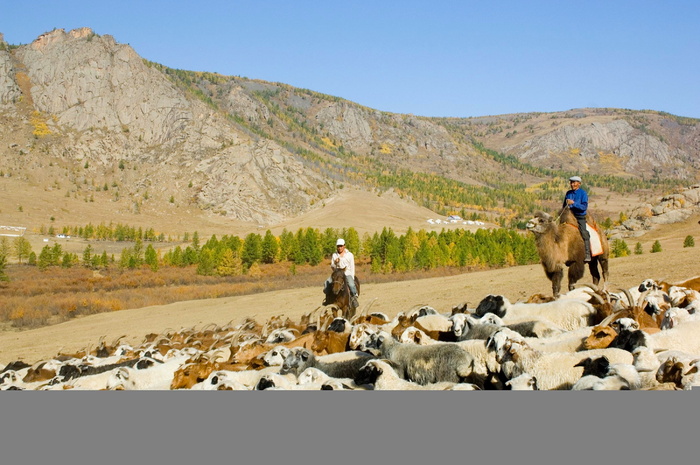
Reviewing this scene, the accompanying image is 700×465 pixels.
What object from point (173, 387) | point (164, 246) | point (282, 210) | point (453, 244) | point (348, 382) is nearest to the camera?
point (348, 382)

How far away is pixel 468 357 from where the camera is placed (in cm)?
654

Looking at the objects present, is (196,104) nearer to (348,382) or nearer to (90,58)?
(90,58)

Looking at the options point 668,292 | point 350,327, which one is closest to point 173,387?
point 350,327

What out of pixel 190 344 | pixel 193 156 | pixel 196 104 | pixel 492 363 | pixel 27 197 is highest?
pixel 196 104

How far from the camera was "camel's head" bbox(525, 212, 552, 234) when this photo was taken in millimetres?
11609

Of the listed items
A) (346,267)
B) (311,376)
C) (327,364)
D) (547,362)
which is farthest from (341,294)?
(547,362)

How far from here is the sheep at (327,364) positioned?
701cm

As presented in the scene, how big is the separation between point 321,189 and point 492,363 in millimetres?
136035

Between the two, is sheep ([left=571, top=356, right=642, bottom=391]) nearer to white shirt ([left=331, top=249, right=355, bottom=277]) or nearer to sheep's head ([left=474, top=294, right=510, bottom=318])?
sheep's head ([left=474, top=294, right=510, bottom=318])

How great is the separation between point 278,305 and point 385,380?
22.2 metres

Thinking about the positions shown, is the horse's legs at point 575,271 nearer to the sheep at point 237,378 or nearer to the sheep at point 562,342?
the sheep at point 562,342

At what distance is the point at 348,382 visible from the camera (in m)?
6.42

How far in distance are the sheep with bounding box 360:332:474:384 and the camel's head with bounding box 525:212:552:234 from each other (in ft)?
18.5

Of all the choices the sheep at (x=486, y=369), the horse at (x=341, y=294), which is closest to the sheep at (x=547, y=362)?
the sheep at (x=486, y=369)
